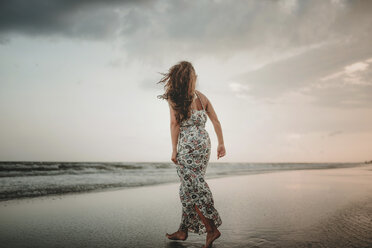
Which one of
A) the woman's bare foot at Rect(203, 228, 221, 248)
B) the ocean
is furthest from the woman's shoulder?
the ocean

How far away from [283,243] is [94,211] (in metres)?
3.20

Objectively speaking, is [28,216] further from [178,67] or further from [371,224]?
[371,224]

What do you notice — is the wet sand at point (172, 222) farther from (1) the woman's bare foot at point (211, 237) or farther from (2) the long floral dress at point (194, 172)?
(2) the long floral dress at point (194, 172)

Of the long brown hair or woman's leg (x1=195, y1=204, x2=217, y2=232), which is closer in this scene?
woman's leg (x1=195, y1=204, x2=217, y2=232)

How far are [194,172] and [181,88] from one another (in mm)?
938

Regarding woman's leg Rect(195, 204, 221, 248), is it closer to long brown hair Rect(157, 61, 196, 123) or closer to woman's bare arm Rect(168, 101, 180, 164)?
woman's bare arm Rect(168, 101, 180, 164)

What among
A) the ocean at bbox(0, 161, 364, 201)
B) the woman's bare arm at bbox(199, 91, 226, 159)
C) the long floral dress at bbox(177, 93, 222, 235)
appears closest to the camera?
the long floral dress at bbox(177, 93, 222, 235)

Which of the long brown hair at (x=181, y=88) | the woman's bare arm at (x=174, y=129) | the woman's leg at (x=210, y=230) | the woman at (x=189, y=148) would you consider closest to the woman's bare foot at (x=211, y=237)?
the woman's leg at (x=210, y=230)

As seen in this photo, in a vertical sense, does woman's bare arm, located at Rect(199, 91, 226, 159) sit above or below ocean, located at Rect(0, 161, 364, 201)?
above

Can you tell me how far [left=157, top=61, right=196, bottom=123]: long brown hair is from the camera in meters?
2.93

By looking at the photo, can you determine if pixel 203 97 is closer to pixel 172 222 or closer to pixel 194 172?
pixel 194 172

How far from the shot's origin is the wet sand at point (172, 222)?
9.14 ft

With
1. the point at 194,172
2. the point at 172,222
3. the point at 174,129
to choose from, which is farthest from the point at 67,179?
the point at 194,172

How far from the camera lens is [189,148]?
293cm
